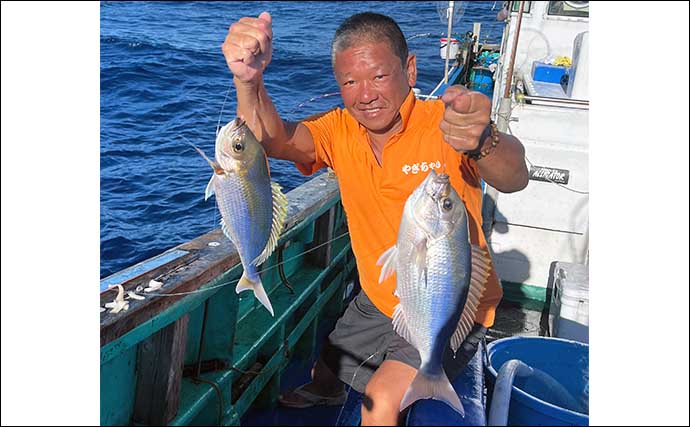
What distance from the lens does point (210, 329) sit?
11.8 ft

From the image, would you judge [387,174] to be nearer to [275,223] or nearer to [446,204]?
[275,223]

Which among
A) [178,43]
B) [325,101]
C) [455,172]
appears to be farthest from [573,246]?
[178,43]

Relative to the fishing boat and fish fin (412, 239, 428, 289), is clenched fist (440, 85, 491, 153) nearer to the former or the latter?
fish fin (412, 239, 428, 289)

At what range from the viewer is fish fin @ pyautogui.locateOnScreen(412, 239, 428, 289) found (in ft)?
6.31

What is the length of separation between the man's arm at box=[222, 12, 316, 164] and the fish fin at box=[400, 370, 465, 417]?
4.01 feet

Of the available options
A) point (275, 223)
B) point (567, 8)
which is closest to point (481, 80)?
point (567, 8)

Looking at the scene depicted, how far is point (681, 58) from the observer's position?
1.46 meters

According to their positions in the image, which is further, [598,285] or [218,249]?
[218,249]

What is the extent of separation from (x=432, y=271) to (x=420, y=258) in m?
0.06

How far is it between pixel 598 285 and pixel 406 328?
0.68 meters

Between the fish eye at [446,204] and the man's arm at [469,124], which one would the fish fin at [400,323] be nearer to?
the fish eye at [446,204]

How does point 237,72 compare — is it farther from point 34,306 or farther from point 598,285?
point 598,285

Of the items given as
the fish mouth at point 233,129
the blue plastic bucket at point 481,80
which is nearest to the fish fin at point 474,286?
the fish mouth at point 233,129

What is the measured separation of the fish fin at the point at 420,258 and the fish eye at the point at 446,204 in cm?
12
